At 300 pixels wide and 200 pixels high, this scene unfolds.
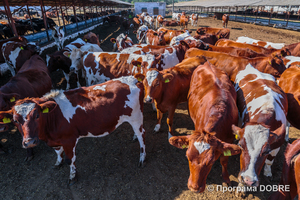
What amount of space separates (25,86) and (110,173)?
340 cm

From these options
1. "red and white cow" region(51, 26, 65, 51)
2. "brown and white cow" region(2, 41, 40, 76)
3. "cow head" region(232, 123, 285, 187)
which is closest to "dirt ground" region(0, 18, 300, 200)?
"cow head" region(232, 123, 285, 187)

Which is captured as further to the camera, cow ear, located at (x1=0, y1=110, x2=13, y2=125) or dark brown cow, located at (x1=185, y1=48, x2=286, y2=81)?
dark brown cow, located at (x1=185, y1=48, x2=286, y2=81)

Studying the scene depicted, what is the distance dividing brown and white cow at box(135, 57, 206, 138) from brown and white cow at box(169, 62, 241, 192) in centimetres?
38

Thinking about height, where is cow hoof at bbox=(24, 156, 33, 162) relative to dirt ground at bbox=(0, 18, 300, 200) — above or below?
above

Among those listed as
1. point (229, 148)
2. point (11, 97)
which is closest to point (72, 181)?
point (11, 97)

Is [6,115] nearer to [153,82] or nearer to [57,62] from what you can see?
[153,82]

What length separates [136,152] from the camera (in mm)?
4445

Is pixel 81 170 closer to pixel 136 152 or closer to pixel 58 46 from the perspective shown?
pixel 136 152

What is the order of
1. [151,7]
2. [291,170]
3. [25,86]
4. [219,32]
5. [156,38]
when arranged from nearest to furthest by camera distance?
[291,170], [25,86], [156,38], [219,32], [151,7]

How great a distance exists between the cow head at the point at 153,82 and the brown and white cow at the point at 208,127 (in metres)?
0.81

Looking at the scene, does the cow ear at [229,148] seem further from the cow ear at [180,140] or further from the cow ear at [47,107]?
the cow ear at [47,107]

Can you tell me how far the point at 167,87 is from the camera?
4504 millimetres

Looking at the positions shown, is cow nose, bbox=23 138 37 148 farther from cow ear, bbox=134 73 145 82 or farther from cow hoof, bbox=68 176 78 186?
cow ear, bbox=134 73 145 82

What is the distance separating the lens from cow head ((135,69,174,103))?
4.07m
